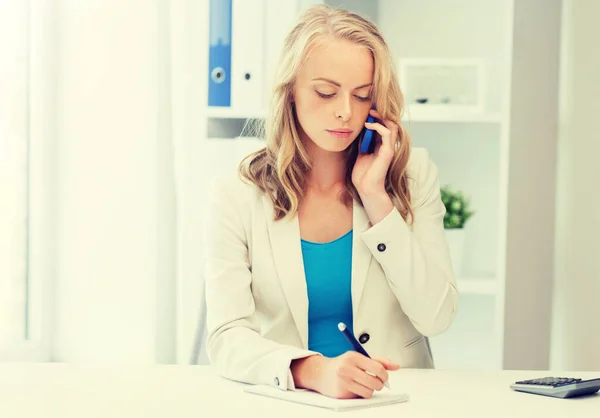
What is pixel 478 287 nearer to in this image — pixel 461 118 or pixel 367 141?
pixel 461 118

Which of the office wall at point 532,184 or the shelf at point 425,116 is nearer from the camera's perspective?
the shelf at point 425,116

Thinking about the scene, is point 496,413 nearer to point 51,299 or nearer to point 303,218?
point 303,218

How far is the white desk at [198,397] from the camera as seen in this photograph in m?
1.13

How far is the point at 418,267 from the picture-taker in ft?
5.23

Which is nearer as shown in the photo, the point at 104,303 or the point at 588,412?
the point at 588,412

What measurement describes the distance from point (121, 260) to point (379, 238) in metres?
1.18

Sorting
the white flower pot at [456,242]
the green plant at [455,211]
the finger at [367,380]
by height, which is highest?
the green plant at [455,211]

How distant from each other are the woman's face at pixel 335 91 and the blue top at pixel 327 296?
216mm

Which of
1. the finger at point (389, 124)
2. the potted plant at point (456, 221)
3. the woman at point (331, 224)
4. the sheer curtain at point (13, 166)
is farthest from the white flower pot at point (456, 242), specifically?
the sheer curtain at point (13, 166)

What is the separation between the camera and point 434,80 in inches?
93.7

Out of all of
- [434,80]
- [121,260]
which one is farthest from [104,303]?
[434,80]

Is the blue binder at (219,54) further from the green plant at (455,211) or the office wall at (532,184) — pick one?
the office wall at (532,184)

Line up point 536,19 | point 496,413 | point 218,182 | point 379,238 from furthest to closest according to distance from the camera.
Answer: point 536,19
point 218,182
point 379,238
point 496,413

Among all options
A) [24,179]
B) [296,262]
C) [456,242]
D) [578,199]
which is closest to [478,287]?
[456,242]
